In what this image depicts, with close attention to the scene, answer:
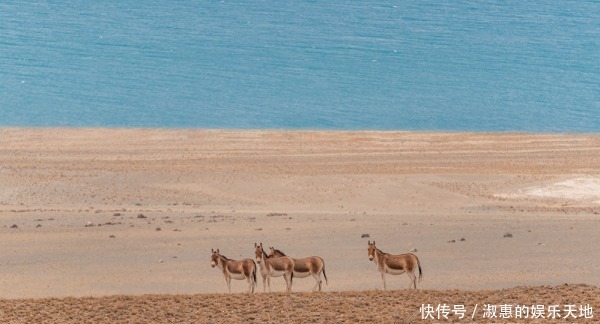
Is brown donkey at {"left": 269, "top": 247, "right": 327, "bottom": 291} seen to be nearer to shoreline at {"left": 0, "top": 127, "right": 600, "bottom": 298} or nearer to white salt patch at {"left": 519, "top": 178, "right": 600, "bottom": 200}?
shoreline at {"left": 0, "top": 127, "right": 600, "bottom": 298}

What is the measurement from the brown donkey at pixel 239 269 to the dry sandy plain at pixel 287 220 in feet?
1.50

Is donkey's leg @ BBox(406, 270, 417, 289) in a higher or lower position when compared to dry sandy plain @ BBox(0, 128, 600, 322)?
lower

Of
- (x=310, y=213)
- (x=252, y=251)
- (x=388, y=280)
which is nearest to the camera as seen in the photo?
(x=388, y=280)

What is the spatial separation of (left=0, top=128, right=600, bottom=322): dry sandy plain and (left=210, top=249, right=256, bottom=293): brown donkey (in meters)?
0.46

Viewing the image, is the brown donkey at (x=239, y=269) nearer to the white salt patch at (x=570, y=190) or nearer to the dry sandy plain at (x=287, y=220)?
the dry sandy plain at (x=287, y=220)

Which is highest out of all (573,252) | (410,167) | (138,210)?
(410,167)

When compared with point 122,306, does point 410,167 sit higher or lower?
higher

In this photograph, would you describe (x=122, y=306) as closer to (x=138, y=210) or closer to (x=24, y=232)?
(x=24, y=232)

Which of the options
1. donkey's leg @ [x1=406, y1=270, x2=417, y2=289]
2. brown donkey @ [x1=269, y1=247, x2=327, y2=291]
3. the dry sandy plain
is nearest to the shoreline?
the dry sandy plain

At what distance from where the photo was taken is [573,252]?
770 inches

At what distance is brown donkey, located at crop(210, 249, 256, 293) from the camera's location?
1559 centimetres

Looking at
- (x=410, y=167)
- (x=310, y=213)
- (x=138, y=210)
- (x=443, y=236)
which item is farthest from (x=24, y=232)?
(x=410, y=167)

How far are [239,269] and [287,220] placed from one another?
5886 mm

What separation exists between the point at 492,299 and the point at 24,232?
9.31 metres
